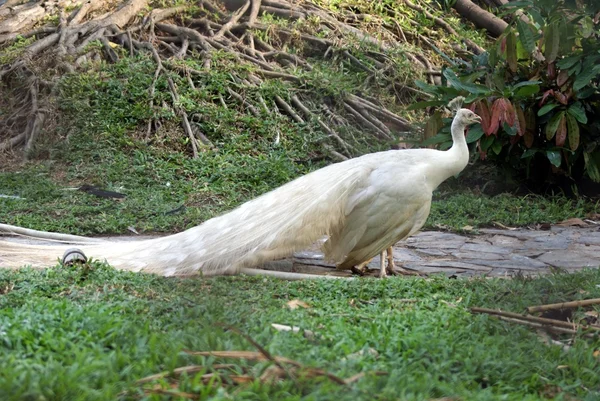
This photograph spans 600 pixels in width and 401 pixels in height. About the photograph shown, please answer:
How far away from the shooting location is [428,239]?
21.5ft

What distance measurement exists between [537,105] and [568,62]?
0.52 meters

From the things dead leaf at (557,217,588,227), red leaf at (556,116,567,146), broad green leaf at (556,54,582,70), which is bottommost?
dead leaf at (557,217,588,227)

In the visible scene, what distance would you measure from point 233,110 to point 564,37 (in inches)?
169

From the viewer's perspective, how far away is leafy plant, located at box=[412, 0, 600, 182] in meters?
7.28

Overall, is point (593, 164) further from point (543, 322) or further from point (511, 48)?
point (543, 322)

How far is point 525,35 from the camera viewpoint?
21.5 feet

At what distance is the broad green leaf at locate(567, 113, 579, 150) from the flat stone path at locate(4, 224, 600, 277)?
0.88 meters

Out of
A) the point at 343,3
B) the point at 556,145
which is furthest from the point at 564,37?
the point at 343,3

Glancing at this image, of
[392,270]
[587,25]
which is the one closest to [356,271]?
[392,270]

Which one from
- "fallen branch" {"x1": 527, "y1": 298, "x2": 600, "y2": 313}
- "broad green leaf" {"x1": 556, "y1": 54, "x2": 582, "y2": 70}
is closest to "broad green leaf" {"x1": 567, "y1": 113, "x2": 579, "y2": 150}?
"broad green leaf" {"x1": 556, "y1": 54, "x2": 582, "y2": 70}

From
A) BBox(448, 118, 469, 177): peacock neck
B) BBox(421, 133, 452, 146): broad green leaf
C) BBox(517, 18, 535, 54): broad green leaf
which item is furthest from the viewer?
BBox(421, 133, 452, 146): broad green leaf

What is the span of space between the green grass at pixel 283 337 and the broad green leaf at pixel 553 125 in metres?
3.39

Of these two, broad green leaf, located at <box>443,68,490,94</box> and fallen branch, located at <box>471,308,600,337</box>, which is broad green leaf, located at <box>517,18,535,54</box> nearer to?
broad green leaf, located at <box>443,68,490,94</box>

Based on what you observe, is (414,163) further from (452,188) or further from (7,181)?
(7,181)
